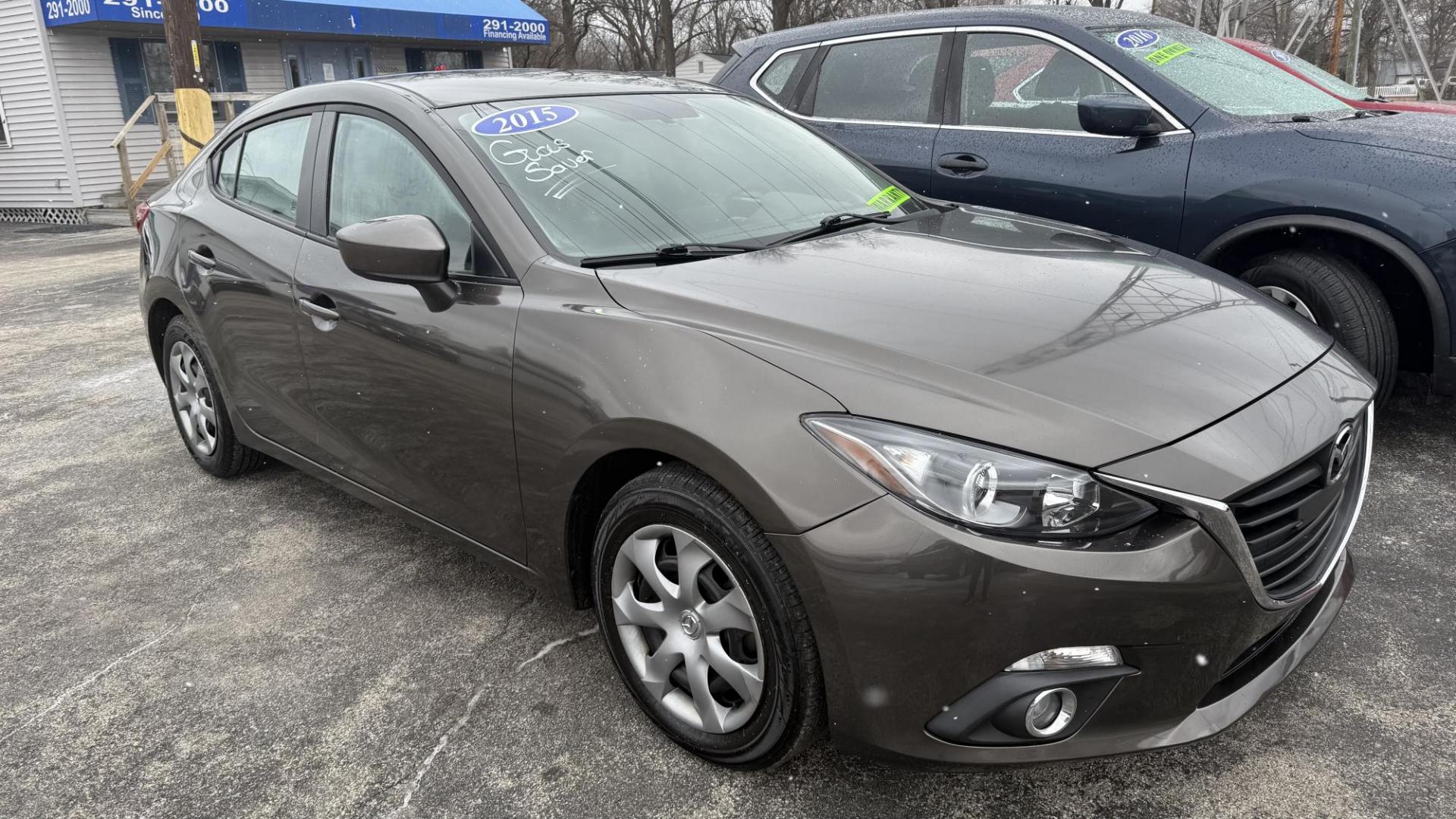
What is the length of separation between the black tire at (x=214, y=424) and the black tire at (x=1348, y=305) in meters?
4.20

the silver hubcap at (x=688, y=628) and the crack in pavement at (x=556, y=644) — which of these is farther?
the crack in pavement at (x=556, y=644)

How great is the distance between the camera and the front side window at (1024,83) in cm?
452

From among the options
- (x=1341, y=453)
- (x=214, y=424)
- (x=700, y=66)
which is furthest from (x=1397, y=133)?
(x=700, y=66)

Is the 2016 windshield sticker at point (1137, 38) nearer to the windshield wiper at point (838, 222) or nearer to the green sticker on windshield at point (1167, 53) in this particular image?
the green sticker on windshield at point (1167, 53)

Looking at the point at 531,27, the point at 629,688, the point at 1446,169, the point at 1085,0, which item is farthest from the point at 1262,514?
the point at 1085,0

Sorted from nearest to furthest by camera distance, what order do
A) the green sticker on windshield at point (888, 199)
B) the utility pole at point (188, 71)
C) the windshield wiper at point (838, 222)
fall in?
the windshield wiper at point (838, 222), the green sticker on windshield at point (888, 199), the utility pole at point (188, 71)

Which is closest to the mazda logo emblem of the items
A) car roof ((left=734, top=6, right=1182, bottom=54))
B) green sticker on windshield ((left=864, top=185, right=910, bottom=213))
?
green sticker on windshield ((left=864, top=185, right=910, bottom=213))

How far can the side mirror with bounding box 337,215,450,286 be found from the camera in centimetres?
253

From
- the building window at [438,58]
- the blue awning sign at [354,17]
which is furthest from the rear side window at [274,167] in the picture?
the building window at [438,58]

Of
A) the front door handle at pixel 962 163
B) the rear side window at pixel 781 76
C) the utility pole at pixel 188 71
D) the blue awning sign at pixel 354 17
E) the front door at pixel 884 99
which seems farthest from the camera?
the blue awning sign at pixel 354 17

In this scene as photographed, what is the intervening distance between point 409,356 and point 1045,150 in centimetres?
305

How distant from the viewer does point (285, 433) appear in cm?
348

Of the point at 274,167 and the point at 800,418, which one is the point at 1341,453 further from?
the point at 274,167

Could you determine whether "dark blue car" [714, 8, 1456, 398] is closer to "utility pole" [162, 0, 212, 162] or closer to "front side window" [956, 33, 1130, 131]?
"front side window" [956, 33, 1130, 131]
